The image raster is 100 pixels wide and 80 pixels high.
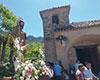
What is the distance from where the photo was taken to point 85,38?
2153cm

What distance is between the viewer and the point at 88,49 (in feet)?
70.9

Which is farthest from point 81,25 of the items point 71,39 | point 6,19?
point 6,19

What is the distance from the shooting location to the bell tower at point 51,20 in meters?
23.6

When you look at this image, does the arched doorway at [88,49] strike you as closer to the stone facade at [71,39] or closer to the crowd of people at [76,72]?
the stone facade at [71,39]

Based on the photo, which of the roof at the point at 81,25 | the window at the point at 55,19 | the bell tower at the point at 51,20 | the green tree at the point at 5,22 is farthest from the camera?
the window at the point at 55,19

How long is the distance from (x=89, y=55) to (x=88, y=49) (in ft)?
1.29

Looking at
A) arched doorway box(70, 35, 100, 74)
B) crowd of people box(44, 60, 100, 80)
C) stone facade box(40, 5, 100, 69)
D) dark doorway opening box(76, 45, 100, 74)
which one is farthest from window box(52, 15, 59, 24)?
crowd of people box(44, 60, 100, 80)

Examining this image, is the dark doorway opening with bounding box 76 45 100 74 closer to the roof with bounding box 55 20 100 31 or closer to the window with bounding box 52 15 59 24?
the roof with bounding box 55 20 100 31

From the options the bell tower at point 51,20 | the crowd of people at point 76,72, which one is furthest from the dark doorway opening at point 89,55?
the crowd of people at point 76,72

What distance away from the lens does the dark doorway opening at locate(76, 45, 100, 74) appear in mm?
21281

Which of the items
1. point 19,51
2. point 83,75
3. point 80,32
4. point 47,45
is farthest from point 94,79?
point 47,45

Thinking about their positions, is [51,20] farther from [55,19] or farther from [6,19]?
[6,19]

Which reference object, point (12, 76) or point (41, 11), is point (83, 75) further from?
point (41, 11)

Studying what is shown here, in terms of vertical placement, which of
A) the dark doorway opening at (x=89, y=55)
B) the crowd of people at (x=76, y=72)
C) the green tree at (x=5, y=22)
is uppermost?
the green tree at (x=5, y=22)
